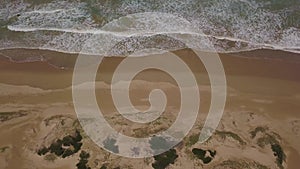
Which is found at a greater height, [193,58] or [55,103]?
[193,58]

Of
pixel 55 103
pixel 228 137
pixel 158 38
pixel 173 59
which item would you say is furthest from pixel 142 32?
pixel 228 137

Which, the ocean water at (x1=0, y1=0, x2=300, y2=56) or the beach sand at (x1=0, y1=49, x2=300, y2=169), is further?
the ocean water at (x1=0, y1=0, x2=300, y2=56)

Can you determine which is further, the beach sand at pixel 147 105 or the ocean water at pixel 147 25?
the ocean water at pixel 147 25

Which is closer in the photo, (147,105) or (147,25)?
(147,105)

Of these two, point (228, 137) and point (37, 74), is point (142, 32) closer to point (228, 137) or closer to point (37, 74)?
point (37, 74)
